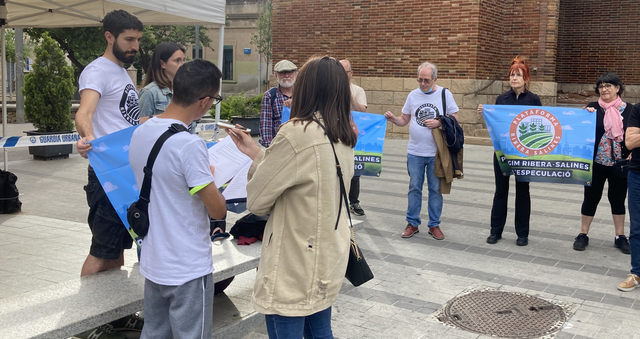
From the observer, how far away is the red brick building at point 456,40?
1677 centimetres

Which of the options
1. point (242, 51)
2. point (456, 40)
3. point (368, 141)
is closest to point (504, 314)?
point (368, 141)

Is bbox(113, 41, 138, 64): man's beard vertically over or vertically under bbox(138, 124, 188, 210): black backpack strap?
over

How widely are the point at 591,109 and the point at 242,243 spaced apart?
13.6 feet

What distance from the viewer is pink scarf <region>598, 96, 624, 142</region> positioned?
6250 millimetres

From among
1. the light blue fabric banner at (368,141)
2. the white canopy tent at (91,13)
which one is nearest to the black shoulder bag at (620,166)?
the light blue fabric banner at (368,141)

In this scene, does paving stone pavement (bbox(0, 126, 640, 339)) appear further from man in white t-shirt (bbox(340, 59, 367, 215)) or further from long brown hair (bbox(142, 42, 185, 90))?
long brown hair (bbox(142, 42, 185, 90))

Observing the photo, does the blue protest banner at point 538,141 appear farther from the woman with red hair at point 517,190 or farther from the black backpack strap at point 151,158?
the black backpack strap at point 151,158

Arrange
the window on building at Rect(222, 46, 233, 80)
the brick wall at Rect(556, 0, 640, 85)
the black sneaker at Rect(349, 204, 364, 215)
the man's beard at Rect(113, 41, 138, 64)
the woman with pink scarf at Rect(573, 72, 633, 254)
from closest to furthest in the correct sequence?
1. the man's beard at Rect(113, 41, 138, 64)
2. the woman with pink scarf at Rect(573, 72, 633, 254)
3. the black sneaker at Rect(349, 204, 364, 215)
4. the brick wall at Rect(556, 0, 640, 85)
5. the window on building at Rect(222, 46, 233, 80)

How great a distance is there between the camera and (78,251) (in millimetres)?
6254

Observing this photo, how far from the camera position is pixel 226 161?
12.3ft

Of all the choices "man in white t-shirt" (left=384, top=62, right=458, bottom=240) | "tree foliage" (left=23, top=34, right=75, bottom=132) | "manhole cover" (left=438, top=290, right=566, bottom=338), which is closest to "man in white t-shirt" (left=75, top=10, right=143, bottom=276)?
"manhole cover" (left=438, top=290, right=566, bottom=338)

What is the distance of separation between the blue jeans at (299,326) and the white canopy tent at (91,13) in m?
4.79

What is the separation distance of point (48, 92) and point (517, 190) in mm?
9618

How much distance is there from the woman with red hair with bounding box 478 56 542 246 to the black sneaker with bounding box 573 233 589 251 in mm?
503
